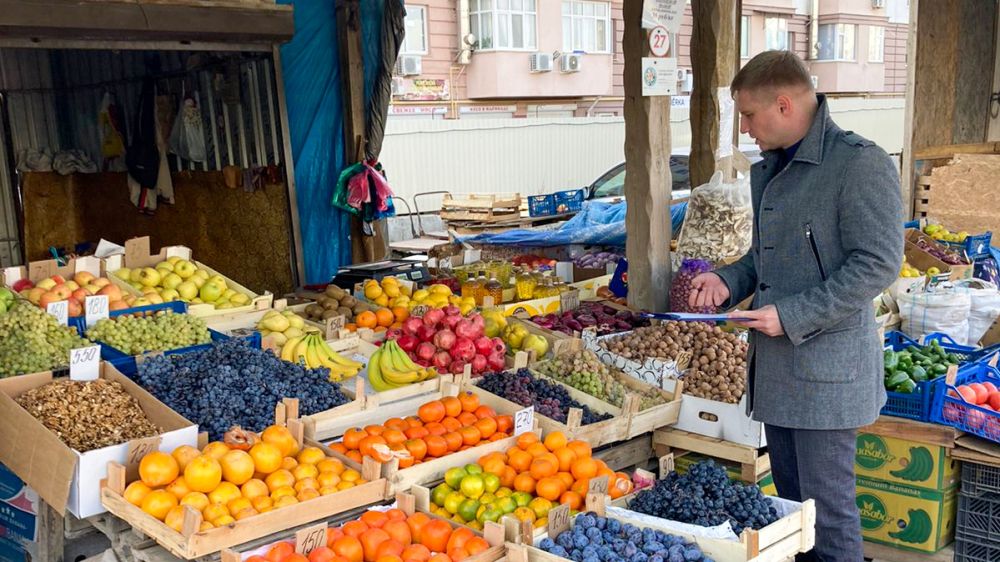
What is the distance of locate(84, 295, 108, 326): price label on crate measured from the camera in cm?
447

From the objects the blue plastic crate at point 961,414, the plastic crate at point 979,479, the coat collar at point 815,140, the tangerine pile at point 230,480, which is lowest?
the plastic crate at point 979,479

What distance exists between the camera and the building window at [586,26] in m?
21.5

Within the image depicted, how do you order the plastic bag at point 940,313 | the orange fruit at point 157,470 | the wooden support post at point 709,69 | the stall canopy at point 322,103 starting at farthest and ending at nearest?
1. the stall canopy at point 322,103
2. the wooden support post at point 709,69
3. the plastic bag at point 940,313
4. the orange fruit at point 157,470

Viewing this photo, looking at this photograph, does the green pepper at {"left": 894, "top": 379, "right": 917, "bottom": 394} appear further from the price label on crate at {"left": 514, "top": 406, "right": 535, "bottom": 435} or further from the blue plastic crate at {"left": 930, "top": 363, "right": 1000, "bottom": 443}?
the price label on crate at {"left": 514, "top": 406, "right": 535, "bottom": 435}

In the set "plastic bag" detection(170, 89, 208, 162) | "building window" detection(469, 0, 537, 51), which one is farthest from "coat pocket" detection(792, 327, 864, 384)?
"building window" detection(469, 0, 537, 51)

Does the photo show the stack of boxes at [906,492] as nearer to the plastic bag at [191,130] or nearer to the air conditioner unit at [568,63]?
the plastic bag at [191,130]

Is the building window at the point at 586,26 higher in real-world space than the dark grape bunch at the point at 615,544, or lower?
higher

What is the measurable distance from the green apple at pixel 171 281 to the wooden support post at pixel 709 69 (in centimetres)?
338

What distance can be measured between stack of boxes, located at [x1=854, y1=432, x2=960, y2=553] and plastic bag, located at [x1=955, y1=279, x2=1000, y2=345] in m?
1.63

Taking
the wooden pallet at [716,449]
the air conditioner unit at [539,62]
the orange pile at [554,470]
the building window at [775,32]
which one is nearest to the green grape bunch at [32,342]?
the orange pile at [554,470]

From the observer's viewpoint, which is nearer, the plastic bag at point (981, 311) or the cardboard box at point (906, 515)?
the cardboard box at point (906, 515)

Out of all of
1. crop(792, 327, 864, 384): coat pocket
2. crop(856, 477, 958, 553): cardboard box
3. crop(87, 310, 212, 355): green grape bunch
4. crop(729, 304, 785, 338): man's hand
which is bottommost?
crop(856, 477, 958, 553): cardboard box

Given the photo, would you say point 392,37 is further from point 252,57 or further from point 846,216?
point 846,216

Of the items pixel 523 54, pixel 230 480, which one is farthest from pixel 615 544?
pixel 523 54
